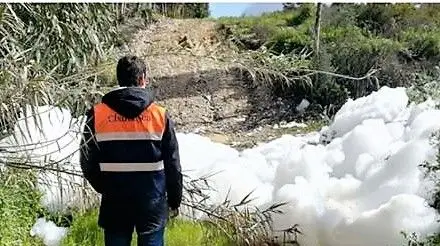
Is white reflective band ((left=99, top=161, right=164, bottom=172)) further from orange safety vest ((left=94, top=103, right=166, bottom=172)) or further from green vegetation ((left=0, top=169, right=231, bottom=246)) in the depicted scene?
green vegetation ((left=0, top=169, right=231, bottom=246))

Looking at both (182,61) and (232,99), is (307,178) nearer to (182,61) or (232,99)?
(232,99)

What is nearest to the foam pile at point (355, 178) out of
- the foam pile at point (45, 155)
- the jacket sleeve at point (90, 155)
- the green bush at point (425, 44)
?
the foam pile at point (45, 155)

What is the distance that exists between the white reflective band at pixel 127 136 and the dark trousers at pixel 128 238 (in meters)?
0.47

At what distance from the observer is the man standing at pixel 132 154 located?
3783mm

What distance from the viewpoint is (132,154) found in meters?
3.81

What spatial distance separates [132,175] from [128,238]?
36 cm

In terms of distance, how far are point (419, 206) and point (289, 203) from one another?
0.89 metres

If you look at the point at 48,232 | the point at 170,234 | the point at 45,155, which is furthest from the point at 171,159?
the point at 48,232

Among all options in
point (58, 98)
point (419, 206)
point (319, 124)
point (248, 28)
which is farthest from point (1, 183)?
point (248, 28)

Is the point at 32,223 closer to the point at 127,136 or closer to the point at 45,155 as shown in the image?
the point at 45,155

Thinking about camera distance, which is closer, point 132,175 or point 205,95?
point 132,175

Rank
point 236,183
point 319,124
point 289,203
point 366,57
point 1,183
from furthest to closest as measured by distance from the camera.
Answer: point 366,57 → point 319,124 → point 236,183 → point 289,203 → point 1,183

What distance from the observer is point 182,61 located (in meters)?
13.0

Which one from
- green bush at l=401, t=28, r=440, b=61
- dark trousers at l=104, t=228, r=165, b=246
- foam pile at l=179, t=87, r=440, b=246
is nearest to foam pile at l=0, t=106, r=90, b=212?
dark trousers at l=104, t=228, r=165, b=246
